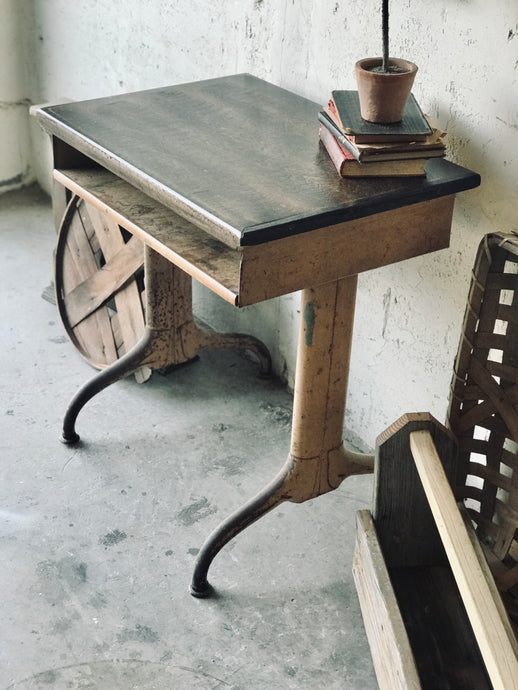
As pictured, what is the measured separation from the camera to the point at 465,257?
2002mm

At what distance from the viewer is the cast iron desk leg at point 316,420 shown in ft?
6.35

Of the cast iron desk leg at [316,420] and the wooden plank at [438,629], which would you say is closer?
the wooden plank at [438,629]

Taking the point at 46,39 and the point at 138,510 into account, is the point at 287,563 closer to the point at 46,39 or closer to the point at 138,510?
the point at 138,510

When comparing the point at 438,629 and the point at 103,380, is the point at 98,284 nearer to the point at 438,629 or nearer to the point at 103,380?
the point at 103,380

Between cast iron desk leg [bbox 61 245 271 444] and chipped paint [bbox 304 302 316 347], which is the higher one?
chipped paint [bbox 304 302 316 347]

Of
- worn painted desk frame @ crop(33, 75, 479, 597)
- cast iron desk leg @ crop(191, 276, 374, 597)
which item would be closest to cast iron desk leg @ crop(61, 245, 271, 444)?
worn painted desk frame @ crop(33, 75, 479, 597)

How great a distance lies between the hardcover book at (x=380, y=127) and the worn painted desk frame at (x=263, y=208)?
9 cm

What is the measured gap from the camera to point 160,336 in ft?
8.46

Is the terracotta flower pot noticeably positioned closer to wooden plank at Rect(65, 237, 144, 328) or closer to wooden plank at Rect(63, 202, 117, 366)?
wooden plank at Rect(65, 237, 144, 328)

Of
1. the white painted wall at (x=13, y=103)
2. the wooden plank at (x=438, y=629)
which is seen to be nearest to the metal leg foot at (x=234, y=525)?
the wooden plank at (x=438, y=629)

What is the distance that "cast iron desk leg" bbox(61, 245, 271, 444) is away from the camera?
2.48m

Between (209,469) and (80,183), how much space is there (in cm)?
83

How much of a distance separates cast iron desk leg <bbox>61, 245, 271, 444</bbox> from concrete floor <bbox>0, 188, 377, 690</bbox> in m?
0.12

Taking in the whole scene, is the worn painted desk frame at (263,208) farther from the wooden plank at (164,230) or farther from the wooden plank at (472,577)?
the wooden plank at (472,577)
